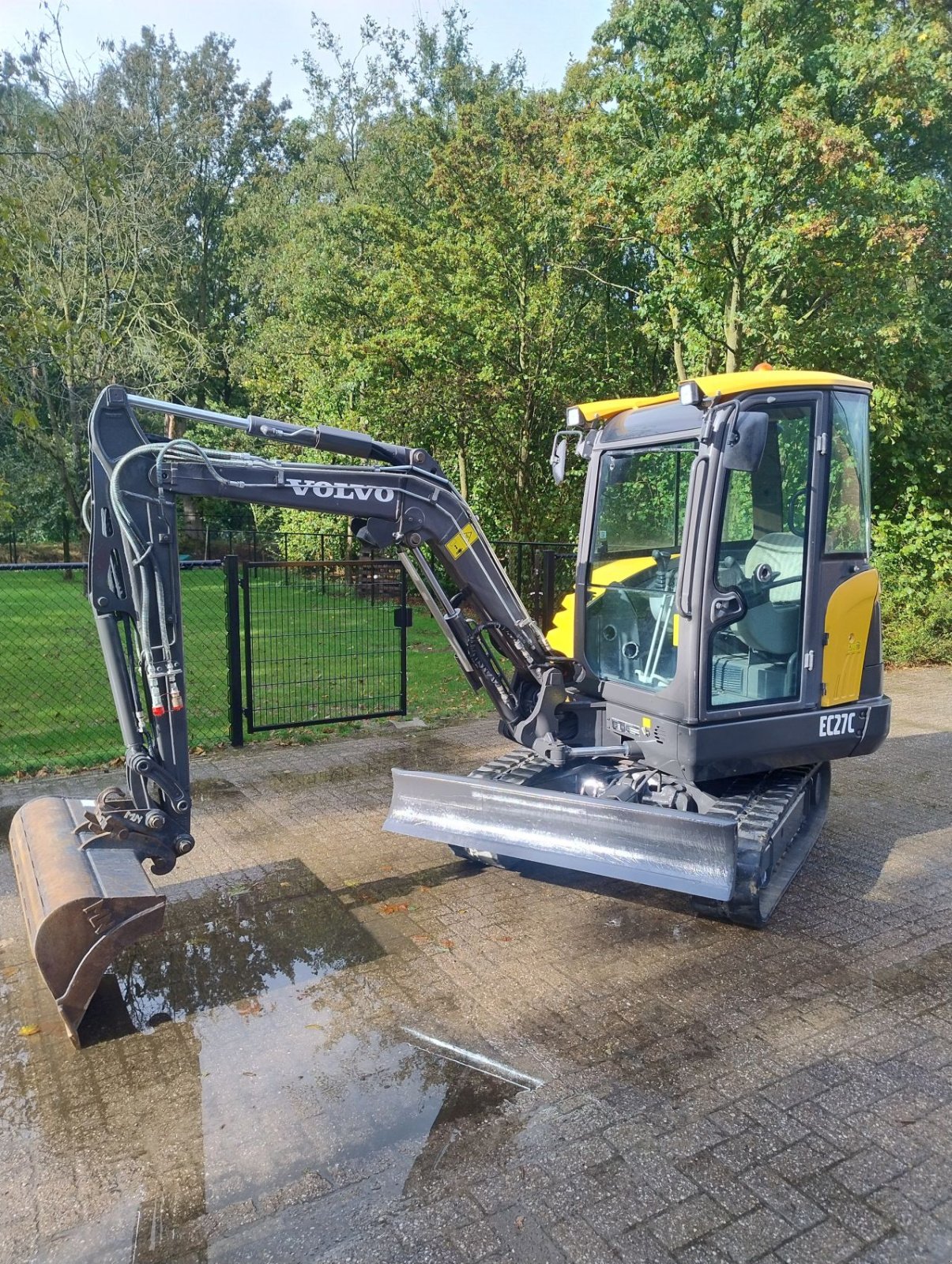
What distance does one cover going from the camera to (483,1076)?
347 cm

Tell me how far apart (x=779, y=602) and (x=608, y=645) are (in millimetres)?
1057

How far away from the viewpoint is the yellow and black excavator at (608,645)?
4.15m

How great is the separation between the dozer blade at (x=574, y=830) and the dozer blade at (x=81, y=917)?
1595 millimetres

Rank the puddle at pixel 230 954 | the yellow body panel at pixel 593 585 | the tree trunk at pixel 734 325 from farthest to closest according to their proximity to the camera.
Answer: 1. the tree trunk at pixel 734 325
2. the yellow body panel at pixel 593 585
3. the puddle at pixel 230 954

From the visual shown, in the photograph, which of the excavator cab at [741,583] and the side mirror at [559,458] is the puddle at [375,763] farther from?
the side mirror at [559,458]

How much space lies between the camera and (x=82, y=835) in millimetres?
4227

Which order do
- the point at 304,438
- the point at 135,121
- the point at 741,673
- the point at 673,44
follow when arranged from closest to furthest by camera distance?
1. the point at 304,438
2. the point at 741,673
3. the point at 673,44
4. the point at 135,121

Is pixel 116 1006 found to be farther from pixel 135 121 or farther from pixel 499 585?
pixel 135 121

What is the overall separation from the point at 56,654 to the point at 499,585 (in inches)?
340

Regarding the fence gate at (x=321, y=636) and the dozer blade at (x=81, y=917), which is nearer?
the dozer blade at (x=81, y=917)

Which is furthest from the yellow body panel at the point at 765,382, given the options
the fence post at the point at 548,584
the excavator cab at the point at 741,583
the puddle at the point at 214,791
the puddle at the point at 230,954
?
the fence post at the point at 548,584

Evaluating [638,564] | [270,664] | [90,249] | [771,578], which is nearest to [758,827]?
[771,578]

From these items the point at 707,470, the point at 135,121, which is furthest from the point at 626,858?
the point at 135,121

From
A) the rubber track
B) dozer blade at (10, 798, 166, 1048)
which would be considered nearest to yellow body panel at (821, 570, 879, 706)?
the rubber track
